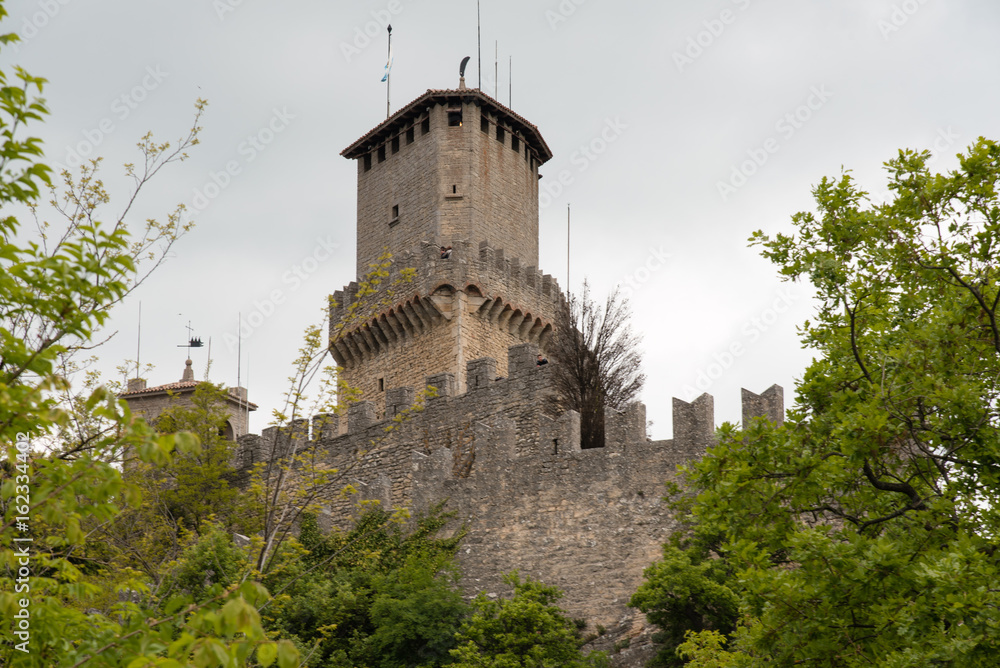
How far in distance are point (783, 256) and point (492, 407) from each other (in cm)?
1265

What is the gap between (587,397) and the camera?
23.6m

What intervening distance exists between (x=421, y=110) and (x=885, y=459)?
A: 2365 cm

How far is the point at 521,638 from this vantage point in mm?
15539

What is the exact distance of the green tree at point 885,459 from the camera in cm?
936

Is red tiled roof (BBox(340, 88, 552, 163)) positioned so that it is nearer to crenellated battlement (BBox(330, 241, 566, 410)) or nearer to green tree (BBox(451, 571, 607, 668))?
crenellated battlement (BBox(330, 241, 566, 410))

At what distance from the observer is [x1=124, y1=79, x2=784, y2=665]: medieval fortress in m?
19.0

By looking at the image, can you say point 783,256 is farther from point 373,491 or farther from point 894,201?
point 373,491

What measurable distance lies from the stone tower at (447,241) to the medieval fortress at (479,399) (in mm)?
46

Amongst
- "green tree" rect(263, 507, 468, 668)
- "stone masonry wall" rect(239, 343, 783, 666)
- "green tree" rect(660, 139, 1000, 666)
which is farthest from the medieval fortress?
"green tree" rect(660, 139, 1000, 666)

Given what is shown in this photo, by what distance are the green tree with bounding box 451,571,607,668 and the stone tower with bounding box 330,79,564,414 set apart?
12011mm

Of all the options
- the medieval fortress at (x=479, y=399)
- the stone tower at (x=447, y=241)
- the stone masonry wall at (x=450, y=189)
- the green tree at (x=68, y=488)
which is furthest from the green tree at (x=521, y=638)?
the stone masonry wall at (x=450, y=189)

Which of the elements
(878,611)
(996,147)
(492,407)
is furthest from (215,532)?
(996,147)

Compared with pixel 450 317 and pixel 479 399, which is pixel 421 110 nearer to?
pixel 450 317

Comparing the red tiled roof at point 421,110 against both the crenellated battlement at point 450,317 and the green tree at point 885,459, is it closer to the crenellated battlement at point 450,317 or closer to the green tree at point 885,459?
the crenellated battlement at point 450,317
